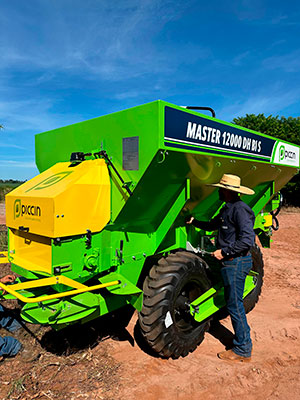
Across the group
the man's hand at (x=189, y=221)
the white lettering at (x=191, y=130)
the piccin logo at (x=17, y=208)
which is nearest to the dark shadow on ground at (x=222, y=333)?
the man's hand at (x=189, y=221)

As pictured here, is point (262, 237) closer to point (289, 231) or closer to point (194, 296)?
point (194, 296)

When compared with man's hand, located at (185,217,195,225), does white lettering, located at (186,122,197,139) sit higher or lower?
higher

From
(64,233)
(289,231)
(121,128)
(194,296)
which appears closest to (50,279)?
(64,233)

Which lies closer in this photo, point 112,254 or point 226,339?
point 112,254

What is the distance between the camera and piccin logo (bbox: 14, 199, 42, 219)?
283 centimetres

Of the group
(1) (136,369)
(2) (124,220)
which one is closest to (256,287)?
(1) (136,369)

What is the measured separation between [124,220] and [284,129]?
21640mm

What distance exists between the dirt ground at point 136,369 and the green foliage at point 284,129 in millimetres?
18660

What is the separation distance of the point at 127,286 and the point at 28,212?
3.96 feet

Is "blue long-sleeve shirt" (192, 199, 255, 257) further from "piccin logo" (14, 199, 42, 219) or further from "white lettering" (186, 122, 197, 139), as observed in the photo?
"piccin logo" (14, 199, 42, 219)

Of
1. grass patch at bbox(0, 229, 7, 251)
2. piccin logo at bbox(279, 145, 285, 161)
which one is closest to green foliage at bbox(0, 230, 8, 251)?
grass patch at bbox(0, 229, 7, 251)

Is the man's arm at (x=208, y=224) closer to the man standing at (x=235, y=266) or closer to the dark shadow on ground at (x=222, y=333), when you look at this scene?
the man standing at (x=235, y=266)

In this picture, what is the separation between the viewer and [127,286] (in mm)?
3039

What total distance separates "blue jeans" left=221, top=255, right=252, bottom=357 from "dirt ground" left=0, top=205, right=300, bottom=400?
19 centimetres
